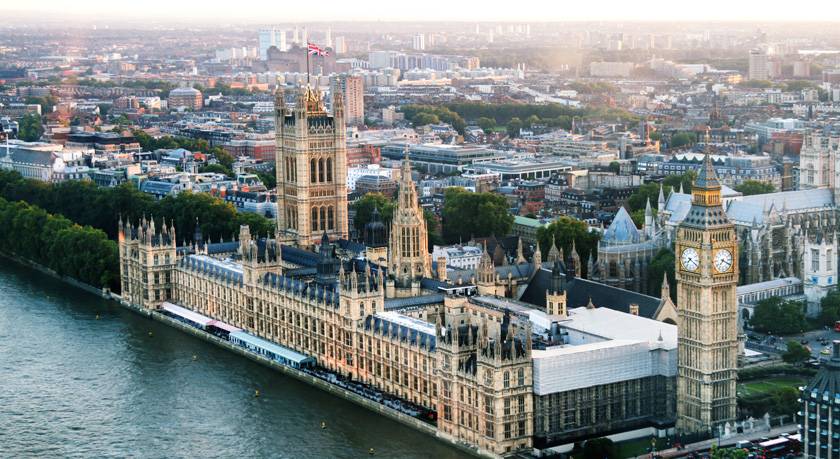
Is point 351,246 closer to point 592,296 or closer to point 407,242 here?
point 407,242

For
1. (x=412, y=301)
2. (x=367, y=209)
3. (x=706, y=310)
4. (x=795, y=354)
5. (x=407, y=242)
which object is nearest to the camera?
(x=706, y=310)

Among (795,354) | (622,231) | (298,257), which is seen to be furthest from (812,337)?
(298,257)

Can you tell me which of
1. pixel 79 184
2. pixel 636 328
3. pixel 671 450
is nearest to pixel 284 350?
pixel 636 328

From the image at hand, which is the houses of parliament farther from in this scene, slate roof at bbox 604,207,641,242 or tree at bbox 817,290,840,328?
tree at bbox 817,290,840,328

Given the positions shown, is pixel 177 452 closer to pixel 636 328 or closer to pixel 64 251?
pixel 636 328

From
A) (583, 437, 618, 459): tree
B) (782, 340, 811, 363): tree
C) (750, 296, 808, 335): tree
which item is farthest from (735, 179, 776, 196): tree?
(583, 437, 618, 459): tree
